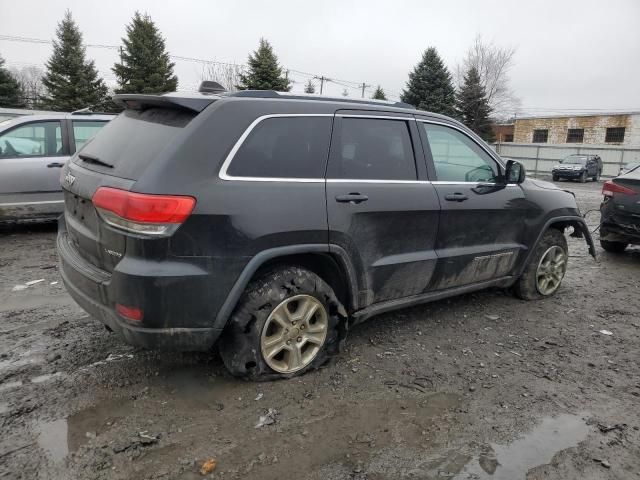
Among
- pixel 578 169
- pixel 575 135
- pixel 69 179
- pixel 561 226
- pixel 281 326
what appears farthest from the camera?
pixel 575 135

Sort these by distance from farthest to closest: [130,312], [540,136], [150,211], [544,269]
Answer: [540,136], [544,269], [130,312], [150,211]

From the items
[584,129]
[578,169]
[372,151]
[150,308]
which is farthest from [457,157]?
[584,129]

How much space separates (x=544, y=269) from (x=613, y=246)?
3438 mm

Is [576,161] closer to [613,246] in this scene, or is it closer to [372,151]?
[613,246]

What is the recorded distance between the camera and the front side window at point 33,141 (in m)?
6.76

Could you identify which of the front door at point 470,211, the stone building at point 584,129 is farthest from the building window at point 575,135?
the front door at point 470,211

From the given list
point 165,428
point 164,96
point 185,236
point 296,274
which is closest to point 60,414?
→ point 165,428

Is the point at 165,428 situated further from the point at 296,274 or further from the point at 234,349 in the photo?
the point at 296,274

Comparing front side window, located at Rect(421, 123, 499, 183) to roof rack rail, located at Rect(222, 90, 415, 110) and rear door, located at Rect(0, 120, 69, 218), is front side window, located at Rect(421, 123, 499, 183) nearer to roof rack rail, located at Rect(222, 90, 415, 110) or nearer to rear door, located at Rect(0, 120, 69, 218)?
roof rack rail, located at Rect(222, 90, 415, 110)

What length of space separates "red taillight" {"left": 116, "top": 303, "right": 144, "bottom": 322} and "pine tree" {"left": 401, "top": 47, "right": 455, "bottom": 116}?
3576 centimetres

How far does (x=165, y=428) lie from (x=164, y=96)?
76.5 inches

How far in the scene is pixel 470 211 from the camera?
4.02 m

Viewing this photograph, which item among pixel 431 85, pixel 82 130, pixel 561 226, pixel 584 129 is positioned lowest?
pixel 561 226

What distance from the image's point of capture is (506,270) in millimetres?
4617
